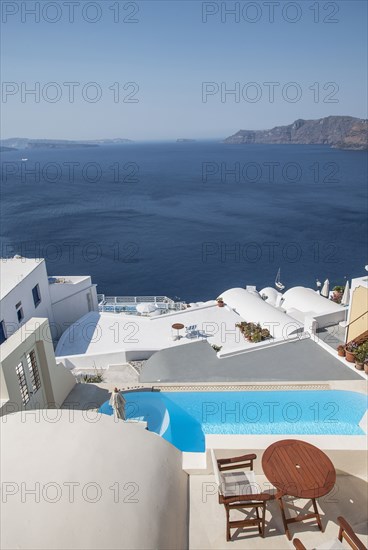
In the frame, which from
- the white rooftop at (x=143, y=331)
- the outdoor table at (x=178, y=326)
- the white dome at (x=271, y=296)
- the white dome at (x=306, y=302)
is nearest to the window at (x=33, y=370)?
the white rooftop at (x=143, y=331)

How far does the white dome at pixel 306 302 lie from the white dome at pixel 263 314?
7.52 ft

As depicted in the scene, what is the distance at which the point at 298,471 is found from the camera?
6426mm

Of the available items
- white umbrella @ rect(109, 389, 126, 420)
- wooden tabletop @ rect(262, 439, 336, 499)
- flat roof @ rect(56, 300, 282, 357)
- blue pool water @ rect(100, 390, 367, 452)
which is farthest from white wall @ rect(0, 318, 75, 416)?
flat roof @ rect(56, 300, 282, 357)

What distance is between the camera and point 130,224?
7519 centimetres

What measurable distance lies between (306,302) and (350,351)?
10214 millimetres

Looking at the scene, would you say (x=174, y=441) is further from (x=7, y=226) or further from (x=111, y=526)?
(x=7, y=226)

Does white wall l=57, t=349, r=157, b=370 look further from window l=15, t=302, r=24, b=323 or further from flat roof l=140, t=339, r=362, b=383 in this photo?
window l=15, t=302, r=24, b=323

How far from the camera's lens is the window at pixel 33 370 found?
954 cm

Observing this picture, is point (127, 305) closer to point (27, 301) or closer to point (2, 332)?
point (27, 301)

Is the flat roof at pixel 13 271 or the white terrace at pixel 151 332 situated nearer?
the white terrace at pixel 151 332

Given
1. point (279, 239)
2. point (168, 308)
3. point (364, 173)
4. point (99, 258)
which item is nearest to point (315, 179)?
point (364, 173)

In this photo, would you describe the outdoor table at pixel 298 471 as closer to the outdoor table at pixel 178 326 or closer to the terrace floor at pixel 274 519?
the terrace floor at pixel 274 519

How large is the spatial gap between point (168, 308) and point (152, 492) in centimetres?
2299

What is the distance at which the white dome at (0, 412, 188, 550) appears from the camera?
15.1 ft
